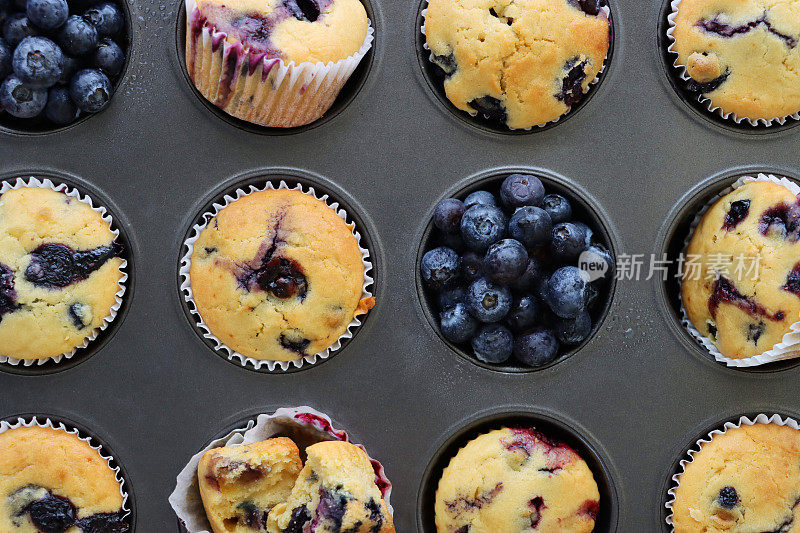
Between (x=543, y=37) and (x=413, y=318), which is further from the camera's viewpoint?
(x=413, y=318)

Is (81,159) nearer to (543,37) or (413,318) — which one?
(413,318)

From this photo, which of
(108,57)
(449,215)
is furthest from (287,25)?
(449,215)

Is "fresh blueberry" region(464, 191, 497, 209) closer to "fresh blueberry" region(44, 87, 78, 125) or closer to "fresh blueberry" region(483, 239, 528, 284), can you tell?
"fresh blueberry" region(483, 239, 528, 284)

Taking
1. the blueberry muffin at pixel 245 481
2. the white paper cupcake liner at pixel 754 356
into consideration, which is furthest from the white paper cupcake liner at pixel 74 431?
the white paper cupcake liner at pixel 754 356

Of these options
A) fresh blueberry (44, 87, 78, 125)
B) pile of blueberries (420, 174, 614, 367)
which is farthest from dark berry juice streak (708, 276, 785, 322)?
fresh blueberry (44, 87, 78, 125)

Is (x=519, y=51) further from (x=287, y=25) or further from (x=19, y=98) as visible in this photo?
(x=19, y=98)

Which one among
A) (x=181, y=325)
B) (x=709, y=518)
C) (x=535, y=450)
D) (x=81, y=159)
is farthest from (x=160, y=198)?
(x=709, y=518)
